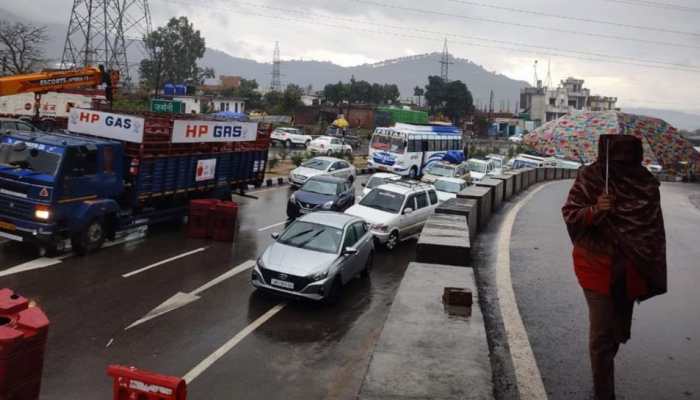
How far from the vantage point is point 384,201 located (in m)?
17.6

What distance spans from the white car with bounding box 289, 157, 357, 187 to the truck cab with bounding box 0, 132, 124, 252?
1351cm

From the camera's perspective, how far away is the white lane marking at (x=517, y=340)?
221 inches

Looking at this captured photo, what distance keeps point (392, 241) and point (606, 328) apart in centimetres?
1173

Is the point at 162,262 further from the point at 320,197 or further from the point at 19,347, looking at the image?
the point at 19,347

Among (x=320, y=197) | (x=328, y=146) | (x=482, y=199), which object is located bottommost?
(x=320, y=197)

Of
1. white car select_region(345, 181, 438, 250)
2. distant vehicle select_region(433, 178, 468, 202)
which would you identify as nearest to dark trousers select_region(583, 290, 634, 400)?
white car select_region(345, 181, 438, 250)

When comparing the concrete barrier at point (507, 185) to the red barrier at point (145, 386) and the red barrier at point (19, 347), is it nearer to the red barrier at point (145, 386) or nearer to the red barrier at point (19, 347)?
the red barrier at point (19, 347)

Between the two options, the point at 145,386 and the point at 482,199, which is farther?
the point at 482,199

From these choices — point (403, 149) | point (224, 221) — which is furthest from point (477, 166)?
point (224, 221)

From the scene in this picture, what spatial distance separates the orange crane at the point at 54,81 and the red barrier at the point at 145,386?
16343 mm

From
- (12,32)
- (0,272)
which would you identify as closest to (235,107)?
(12,32)

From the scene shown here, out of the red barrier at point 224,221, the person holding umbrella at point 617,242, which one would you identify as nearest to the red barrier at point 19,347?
the person holding umbrella at point 617,242

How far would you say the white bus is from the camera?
37.1m

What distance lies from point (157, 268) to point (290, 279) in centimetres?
358
